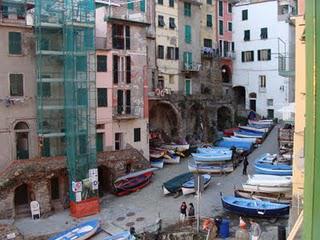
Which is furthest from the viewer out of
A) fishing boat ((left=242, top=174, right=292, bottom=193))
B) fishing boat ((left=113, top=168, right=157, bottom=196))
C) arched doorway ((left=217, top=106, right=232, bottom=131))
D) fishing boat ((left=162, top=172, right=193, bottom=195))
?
arched doorway ((left=217, top=106, right=232, bottom=131))

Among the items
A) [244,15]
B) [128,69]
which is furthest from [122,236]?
[244,15]

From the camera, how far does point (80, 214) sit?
28406 millimetres

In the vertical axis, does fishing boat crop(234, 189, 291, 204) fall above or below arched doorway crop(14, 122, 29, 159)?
below

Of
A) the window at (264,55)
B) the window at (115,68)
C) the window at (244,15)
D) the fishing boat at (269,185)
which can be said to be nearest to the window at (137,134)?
the window at (115,68)

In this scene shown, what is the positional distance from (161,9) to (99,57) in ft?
50.0

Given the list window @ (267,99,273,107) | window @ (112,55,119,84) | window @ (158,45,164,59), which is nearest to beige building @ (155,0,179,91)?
window @ (158,45,164,59)

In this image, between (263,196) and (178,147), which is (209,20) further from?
(263,196)

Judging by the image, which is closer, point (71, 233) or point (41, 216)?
point (71, 233)

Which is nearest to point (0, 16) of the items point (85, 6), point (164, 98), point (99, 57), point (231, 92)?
point (85, 6)

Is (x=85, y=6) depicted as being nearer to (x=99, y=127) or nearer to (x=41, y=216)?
(x=99, y=127)

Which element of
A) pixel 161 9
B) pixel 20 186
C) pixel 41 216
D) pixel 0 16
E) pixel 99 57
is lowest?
pixel 41 216

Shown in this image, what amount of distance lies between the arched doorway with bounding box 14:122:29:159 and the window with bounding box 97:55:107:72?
23.7ft

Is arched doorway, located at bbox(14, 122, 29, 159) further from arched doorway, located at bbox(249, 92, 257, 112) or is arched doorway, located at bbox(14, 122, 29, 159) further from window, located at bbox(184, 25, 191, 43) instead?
arched doorway, located at bbox(249, 92, 257, 112)

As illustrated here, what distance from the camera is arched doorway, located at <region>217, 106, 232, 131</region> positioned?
173 ft
